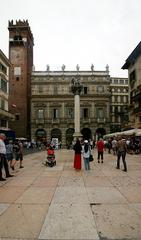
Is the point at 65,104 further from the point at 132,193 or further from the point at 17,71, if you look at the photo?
the point at 132,193

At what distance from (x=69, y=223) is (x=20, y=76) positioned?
70.5 m

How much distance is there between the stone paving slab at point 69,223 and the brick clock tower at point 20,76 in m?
66.1

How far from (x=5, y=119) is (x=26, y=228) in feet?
172

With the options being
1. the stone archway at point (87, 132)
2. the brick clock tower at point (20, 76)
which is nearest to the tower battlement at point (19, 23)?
the brick clock tower at point (20, 76)

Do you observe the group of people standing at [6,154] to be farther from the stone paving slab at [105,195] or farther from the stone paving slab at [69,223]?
the stone paving slab at [69,223]

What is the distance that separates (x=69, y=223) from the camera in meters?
7.42

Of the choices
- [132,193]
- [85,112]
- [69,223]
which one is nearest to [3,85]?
[85,112]

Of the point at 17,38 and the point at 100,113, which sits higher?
the point at 17,38

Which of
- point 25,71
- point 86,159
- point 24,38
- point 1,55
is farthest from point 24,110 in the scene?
point 86,159

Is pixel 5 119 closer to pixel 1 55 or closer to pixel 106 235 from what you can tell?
pixel 1 55

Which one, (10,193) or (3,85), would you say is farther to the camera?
(3,85)

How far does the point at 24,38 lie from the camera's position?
251 ft

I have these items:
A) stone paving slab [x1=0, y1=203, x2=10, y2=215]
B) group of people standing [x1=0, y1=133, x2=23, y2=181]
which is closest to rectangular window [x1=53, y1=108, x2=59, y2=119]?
group of people standing [x1=0, y1=133, x2=23, y2=181]

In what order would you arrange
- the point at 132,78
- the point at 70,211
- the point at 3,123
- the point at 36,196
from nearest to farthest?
the point at 70,211 < the point at 36,196 < the point at 132,78 < the point at 3,123
